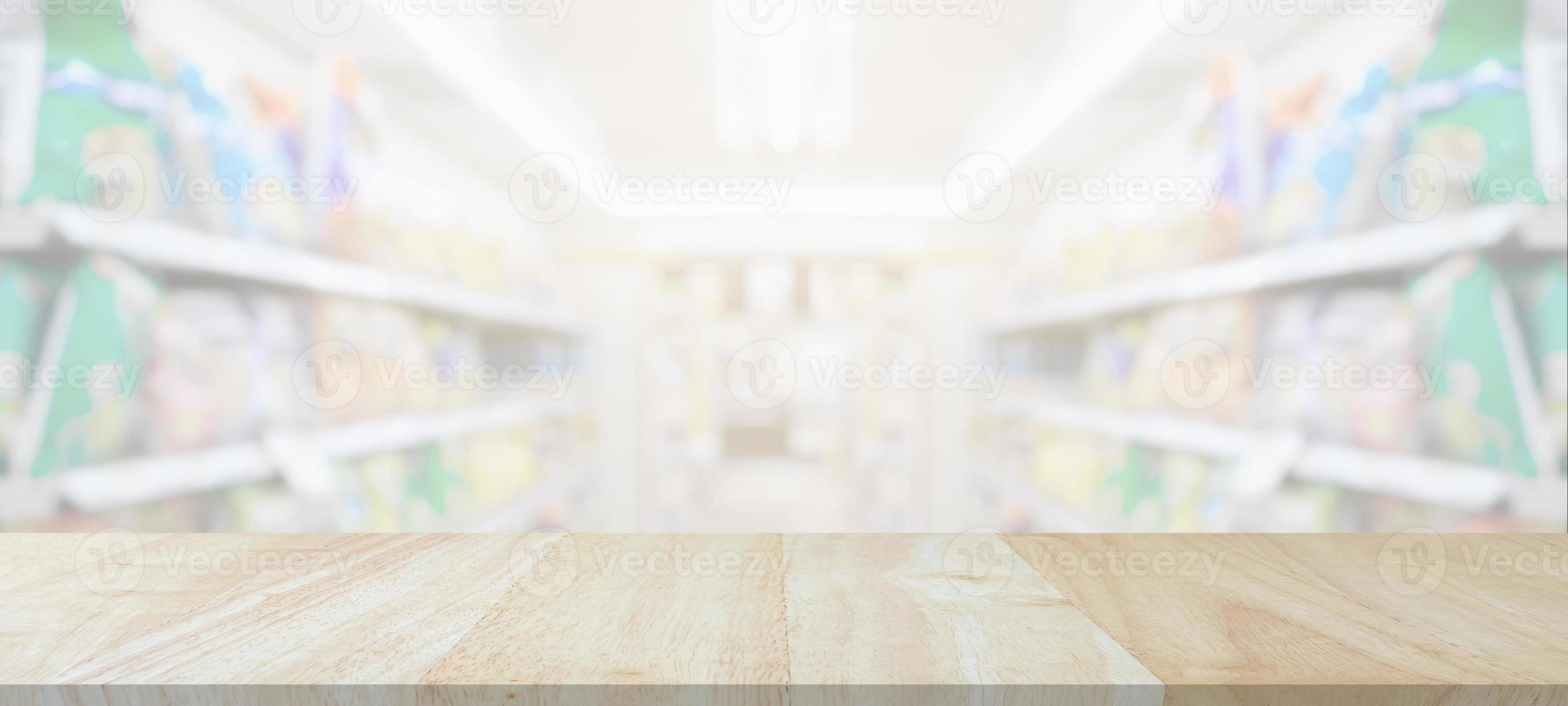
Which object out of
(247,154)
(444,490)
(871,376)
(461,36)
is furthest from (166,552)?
(871,376)

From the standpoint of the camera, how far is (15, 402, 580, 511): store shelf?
3.59ft

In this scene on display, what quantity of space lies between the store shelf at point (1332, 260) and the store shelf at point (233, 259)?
1.86m

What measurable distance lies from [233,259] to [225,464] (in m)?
0.37

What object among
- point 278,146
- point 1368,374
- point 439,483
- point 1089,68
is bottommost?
point 439,483

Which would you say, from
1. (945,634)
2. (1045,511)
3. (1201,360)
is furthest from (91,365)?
(1045,511)

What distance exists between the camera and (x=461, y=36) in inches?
83.7

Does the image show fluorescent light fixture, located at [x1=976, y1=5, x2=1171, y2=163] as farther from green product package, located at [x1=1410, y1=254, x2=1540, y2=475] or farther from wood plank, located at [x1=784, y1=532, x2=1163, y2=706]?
wood plank, located at [x1=784, y1=532, x2=1163, y2=706]

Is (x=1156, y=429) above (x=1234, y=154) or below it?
below

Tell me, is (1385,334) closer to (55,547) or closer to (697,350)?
(55,547)

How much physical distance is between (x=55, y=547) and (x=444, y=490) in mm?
1644

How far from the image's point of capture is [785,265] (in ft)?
11.2

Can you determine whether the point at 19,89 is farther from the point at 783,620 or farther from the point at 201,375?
the point at 783,620

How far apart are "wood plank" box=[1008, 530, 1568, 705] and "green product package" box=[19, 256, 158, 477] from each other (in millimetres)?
1402

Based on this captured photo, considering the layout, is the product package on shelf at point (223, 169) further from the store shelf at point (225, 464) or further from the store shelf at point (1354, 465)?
the store shelf at point (1354, 465)
